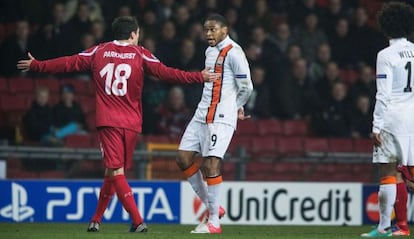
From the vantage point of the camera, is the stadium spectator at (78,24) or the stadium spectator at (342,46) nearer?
the stadium spectator at (78,24)

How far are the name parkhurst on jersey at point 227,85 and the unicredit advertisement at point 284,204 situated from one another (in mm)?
4206

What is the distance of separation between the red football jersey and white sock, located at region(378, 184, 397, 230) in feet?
6.58

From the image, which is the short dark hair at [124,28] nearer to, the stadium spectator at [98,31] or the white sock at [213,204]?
the white sock at [213,204]

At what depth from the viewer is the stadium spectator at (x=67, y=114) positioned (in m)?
16.2

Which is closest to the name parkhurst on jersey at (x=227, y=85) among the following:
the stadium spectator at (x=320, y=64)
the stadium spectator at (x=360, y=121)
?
the stadium spectator at (x=360, y=121)

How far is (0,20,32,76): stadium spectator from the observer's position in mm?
16812

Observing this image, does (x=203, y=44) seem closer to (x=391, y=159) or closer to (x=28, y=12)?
(x=28, y=12)

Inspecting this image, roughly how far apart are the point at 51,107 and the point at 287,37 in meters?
4.71

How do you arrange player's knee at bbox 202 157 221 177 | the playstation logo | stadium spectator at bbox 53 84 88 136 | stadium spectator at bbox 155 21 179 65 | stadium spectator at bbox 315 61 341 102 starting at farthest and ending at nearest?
1. stadium spectator at bbox 315 61 341 102
2. stadium spectator at bbox 155 21 179 65
3. stadium spectator at bbox 53 84 88 136
4. the playstation logo
5. player's knee at bbox 202 157 221 177

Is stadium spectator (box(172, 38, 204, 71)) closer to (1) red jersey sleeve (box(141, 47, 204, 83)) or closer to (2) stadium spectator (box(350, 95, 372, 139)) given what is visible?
(2) stadium spectator (box(350, 95, 372, 139))

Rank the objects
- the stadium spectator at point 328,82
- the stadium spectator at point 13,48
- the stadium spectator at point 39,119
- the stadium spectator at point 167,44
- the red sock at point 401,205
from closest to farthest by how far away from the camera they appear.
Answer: the red sock at point 401,205 < the stadium spectator at point 39,119 < the stadium spectator at point 13,48 < the stadium spectator at point 167,44 < the stadium spectator at point 328,82

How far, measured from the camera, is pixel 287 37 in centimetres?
1897

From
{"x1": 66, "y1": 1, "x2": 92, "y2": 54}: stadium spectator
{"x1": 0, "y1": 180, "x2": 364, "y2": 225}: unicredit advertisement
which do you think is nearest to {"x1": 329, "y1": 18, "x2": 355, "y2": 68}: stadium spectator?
{"x1": 0, "y1": 180, "x2": 364, "y2": 225}: unicredit advertisement

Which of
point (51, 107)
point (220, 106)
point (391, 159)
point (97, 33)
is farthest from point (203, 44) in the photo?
point (391, 159)
